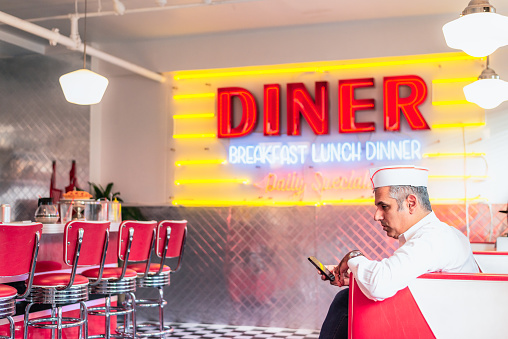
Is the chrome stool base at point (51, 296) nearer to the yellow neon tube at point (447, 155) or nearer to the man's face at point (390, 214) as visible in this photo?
the man's face at point (390, 214)

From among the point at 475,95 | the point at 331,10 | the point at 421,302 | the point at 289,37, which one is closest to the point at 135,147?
the point at 289,37

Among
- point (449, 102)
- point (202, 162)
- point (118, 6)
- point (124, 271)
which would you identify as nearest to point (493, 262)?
point (124, 271)

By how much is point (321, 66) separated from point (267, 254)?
228cm

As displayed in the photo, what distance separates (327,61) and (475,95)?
1895 mm

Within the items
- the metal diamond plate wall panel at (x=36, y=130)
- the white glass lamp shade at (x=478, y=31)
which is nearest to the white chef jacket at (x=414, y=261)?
the white glass lamp shade at (x=478, y=31)

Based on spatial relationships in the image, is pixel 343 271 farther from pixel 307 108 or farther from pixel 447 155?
pixel 307 108

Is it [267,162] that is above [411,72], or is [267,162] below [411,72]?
below

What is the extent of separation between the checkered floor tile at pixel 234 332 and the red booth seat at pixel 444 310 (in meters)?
4.02

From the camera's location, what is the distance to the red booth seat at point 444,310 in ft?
8.04

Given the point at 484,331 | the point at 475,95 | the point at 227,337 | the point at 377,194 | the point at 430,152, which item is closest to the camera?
the point at 484,331

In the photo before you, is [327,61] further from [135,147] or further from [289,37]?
[135,147]

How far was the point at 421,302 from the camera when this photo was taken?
2.51 m

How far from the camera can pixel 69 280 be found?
425 centimetres

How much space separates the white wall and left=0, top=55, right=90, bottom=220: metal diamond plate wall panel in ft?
0.78
